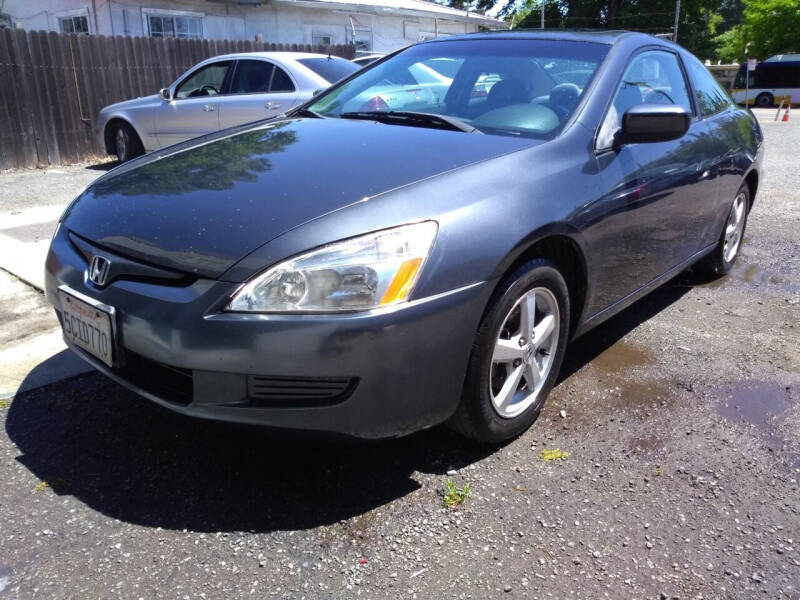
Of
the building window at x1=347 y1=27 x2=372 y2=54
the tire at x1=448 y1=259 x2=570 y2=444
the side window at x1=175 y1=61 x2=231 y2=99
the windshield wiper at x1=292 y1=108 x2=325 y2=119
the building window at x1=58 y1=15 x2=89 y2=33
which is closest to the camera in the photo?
the tire at x1=448 y1=259 x2=570 y2=444

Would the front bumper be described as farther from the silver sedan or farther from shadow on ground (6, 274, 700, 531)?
the silver sedan

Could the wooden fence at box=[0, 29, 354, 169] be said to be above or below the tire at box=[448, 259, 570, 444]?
above

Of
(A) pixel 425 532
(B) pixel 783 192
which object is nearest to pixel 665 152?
(A) pixel 425 532

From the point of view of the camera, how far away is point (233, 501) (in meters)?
2.41

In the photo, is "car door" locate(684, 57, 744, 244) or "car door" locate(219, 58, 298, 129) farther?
"car door" locate(219, 58, 298, 129)

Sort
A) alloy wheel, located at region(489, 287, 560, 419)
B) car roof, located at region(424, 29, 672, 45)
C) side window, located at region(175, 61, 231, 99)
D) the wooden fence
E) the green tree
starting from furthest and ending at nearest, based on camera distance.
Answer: the green tree → the wooden fence → side window, located at region(175, 61, 231, 99) → car roof, located at region(424, 29, 672, 45) → alloy wheel, located at region(489, 287, 560, 419)

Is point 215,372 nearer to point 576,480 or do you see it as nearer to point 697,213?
point 576,480

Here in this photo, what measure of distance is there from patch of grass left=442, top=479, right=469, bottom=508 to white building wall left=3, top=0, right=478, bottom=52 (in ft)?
45.7

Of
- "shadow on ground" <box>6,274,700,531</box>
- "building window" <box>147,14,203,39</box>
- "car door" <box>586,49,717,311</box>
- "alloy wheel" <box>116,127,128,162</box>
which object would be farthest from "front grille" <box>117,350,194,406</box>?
"building window" <box>147,14,203,39</box>

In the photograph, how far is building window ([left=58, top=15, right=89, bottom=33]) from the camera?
14.2 m

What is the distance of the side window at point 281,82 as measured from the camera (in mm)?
8195

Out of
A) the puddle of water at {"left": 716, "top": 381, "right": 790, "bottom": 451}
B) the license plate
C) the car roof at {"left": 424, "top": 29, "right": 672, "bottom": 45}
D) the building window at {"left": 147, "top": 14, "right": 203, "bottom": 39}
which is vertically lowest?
the puddle of water at {"left": 716, "top": 381, "right": 790, "bottom": 451}

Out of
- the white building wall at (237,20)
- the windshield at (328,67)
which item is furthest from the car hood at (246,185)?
the white building wall at (237,20)

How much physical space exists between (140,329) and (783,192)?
8346 millimetres
